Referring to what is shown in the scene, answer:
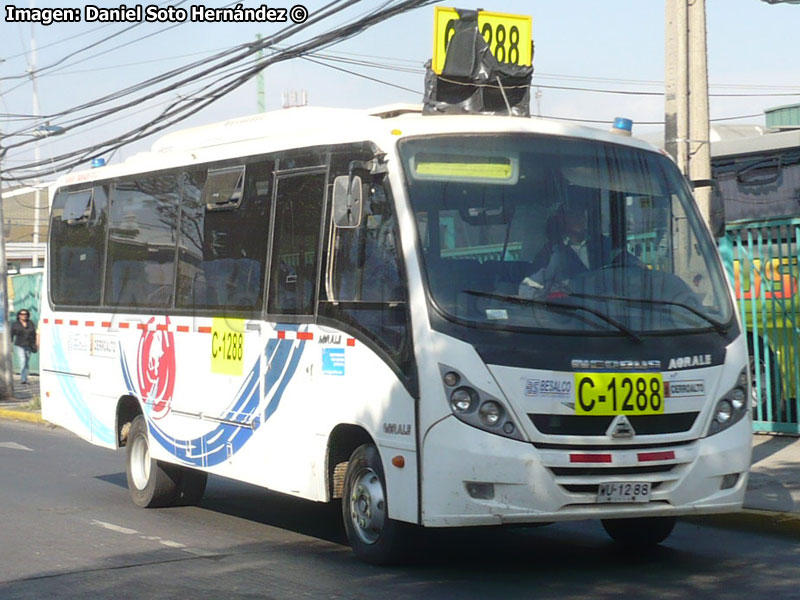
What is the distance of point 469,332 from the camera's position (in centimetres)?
734

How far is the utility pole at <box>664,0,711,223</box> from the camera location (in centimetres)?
1116

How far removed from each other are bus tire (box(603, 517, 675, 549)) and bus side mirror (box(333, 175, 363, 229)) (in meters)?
2.63

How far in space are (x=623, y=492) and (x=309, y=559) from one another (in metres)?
2.18

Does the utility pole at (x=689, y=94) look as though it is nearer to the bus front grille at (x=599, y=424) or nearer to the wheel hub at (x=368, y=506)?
the bus front grille at (x=599, y=424)

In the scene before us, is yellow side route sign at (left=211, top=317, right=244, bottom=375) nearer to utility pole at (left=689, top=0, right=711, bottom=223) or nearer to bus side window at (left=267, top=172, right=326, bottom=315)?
bus side window at (left=267, top=172, right=326, bottom=315)

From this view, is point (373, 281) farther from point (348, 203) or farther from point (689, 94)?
point (689, 94)

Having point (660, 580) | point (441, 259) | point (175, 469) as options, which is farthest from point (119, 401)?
point (660, 580)

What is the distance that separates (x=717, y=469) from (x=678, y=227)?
1610 millimetres

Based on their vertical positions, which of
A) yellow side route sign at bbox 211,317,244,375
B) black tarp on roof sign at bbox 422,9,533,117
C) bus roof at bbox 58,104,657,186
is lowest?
yellow side route sign at bbox 211,317,244,375

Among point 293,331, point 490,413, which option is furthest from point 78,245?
point 490,413

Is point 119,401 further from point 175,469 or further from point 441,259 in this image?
point 441,259

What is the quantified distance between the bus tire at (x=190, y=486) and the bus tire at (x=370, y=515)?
3301 mm

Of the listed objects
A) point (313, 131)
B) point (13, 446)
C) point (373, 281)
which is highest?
point (313, 131)

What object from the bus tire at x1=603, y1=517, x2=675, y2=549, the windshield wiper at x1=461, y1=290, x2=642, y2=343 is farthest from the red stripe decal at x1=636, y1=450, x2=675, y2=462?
the bus tire at x1=603, y1=517, x2=675, y2=549
